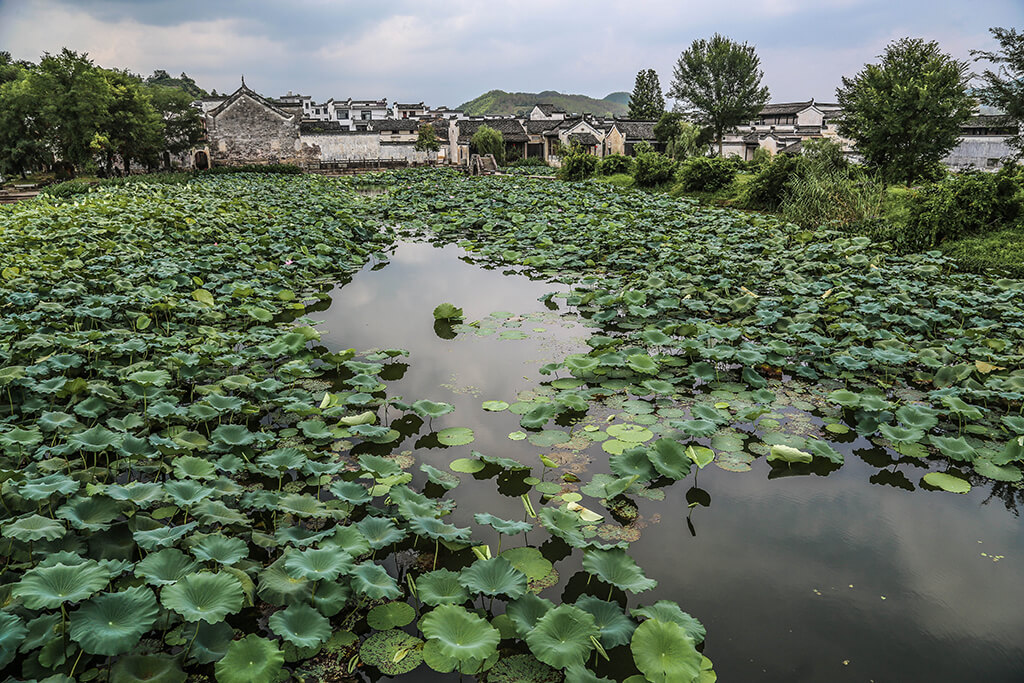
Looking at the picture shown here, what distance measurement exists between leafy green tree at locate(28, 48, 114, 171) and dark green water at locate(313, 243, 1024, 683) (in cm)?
2369

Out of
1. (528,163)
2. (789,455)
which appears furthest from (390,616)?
(528,163)

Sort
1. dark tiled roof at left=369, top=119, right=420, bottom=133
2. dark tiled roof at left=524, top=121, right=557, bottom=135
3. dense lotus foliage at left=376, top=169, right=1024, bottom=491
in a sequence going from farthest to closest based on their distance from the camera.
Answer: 1. dark tiled roof at left=524, top=121, right=557, bottom=135
2. dark tiled roof at left=369, top=119, right=420, bottom=133
3. dense lotus foliage at left=376, top=169, right=1024, bottom=491

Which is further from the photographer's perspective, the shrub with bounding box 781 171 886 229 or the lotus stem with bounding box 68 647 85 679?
the shrub with bounding box 781 171 886 229

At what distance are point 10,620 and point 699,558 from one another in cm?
255

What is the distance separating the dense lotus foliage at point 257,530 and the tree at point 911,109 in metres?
12.8

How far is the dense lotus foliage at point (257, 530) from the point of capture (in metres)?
1.87

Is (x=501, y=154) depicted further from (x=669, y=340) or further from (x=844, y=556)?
(x=844, y=556)

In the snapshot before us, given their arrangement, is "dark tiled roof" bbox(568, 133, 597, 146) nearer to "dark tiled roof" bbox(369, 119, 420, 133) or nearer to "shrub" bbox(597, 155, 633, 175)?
"dark tiled roof" bbox(369, 119, 420, 133)

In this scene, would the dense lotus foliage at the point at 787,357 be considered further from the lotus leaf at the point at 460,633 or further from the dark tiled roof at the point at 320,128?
the dark tiled roof at the point at 320,128

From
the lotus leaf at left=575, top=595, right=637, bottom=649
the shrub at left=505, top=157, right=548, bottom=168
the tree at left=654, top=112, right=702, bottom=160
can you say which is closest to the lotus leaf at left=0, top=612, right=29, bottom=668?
the lotus leaf at left=575, top=595, right=637, bottom=649

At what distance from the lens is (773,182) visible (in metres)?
12.8

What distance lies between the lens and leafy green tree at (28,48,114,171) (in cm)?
2031

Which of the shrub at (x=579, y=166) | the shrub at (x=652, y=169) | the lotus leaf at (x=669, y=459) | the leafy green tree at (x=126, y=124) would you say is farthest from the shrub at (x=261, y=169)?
the lotus leaf at (x=669, y=459)

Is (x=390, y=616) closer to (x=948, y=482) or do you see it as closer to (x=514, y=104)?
(x=948, y=482)
